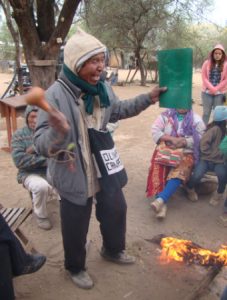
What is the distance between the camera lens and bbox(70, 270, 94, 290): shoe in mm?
2951

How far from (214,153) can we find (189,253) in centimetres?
144

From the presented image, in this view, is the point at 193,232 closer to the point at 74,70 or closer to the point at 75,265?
the point at 75,265

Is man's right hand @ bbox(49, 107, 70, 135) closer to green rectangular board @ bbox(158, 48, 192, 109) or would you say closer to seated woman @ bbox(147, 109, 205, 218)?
green rectangular board @ bbox(158, 48, 192, 109)

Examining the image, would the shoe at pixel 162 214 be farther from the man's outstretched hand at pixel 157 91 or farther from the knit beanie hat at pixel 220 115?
the man's outstretched hand at pixel 157 91

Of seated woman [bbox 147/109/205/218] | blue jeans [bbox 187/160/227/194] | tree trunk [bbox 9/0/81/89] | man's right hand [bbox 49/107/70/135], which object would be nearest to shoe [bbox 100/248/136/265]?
seated woman [bbox 147/109/205/218]

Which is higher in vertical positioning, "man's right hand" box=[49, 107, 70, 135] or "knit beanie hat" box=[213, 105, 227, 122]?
"man's right hand" box=[49, 107, 70, 135]

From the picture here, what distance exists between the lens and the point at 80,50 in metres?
2.38

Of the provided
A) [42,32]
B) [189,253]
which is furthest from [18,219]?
[42,32]

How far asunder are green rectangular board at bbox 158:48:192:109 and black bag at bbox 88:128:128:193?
0.55 metres

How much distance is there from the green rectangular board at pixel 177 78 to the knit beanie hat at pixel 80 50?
2.04 ft

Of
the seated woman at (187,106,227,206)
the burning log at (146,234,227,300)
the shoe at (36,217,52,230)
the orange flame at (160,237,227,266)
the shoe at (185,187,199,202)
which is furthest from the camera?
the shoe at (185,187,199,202)

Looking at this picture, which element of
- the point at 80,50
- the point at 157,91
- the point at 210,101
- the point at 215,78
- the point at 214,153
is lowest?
the point at 214,153

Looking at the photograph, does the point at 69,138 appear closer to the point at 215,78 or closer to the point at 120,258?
the point at 120,258

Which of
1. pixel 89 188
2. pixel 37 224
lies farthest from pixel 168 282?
pixel 37 224
